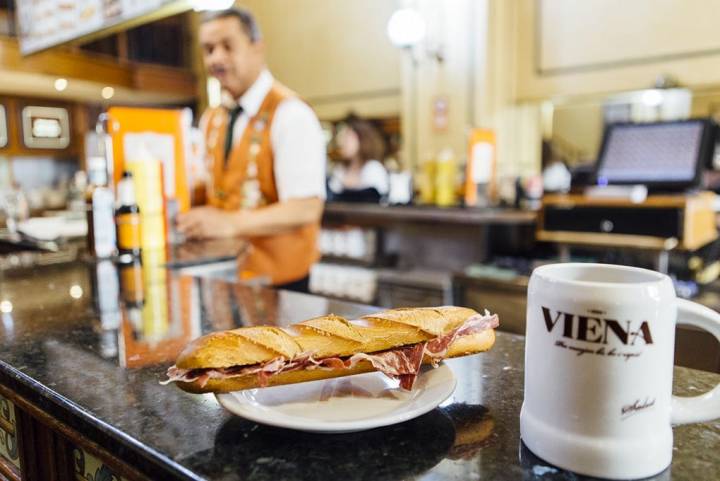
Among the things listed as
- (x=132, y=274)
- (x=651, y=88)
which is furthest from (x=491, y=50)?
(x=132, y=274)

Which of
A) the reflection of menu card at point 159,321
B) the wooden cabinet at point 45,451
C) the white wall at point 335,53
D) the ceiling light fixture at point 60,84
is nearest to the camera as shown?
the wooden cabinet at point 45,451

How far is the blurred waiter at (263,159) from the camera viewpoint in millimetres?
2064

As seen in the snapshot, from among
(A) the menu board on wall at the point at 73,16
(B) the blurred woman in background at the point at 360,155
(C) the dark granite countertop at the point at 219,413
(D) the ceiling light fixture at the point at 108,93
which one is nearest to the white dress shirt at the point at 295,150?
(A) the menu board on wall at the point at 73,16

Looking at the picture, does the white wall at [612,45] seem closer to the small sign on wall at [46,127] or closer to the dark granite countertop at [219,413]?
the dark granite countertop at [219,413]

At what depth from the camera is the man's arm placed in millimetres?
1882

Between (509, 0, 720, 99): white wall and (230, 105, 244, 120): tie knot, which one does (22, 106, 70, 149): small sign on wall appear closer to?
(509, 0, 720, 99): white wall

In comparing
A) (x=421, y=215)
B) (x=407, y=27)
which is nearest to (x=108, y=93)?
(x=407, y=27)

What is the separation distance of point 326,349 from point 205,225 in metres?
1.36

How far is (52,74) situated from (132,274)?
19.4ft

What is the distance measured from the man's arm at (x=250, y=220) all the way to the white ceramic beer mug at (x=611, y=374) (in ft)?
4.92

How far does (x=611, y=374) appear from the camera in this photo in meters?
0.51

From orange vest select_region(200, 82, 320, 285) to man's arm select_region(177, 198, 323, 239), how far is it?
0.25 ft

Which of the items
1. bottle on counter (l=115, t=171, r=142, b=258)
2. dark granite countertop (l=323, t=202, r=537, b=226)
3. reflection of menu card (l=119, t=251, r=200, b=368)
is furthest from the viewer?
dark granite countertop (l=323, t=202, r=537, b=226)

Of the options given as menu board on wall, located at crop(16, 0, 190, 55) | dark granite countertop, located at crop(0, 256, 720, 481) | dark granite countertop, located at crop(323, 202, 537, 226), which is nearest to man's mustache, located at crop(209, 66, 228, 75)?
menu board on wall, located at crop(16, 0, 190, 55)
